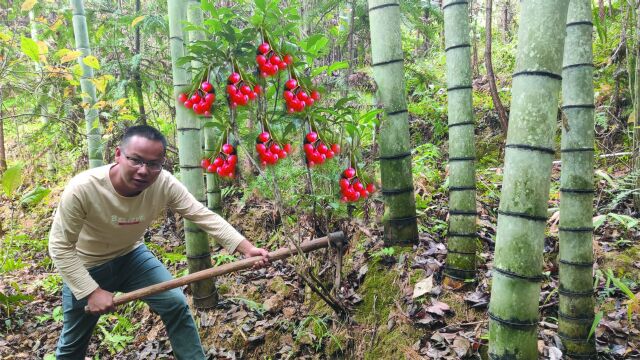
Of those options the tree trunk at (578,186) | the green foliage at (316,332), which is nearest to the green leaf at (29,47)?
the green foliage at (316,332)

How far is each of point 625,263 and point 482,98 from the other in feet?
10.8

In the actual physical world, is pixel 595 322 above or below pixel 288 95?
below

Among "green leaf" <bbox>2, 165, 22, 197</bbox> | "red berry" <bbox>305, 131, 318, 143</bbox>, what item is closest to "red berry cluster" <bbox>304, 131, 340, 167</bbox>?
"red berry" <bbox>305, 131, 318, 143</bbox>

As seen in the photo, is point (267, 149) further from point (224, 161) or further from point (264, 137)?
point (224, 161)

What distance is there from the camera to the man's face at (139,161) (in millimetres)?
2637

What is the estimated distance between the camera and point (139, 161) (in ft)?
8.70

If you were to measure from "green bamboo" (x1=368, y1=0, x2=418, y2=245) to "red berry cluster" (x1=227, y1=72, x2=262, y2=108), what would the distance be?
103 centimetres

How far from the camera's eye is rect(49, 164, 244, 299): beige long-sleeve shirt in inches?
107

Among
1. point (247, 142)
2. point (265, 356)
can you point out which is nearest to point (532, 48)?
point (247, 142)

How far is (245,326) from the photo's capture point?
3775 mm

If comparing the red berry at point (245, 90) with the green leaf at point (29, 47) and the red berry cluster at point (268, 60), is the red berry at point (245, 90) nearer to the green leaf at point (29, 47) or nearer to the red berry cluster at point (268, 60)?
the red berry cluster at point (268, 60)

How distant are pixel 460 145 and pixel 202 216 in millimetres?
1941

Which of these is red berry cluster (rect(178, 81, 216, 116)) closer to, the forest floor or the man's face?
the man's face

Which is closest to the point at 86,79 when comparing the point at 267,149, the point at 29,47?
the point at 29,47
